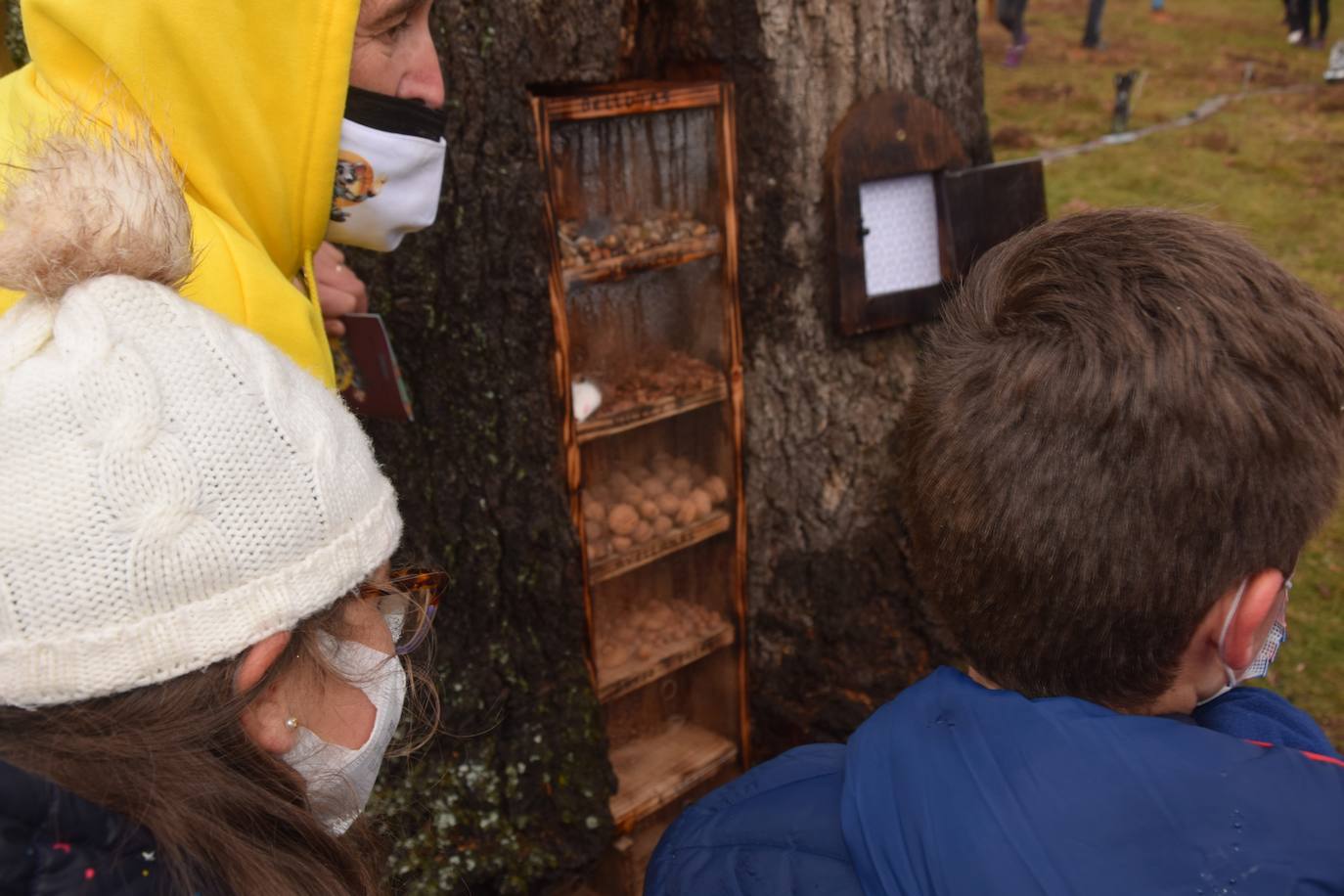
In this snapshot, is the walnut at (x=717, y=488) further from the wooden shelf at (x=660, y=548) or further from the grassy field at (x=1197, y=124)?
the grassy field at (x=1197, y=124)

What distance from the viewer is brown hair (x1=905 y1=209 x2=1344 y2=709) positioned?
1.01 m

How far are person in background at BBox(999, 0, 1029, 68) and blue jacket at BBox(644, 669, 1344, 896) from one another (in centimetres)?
583

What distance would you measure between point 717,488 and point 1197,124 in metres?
4.61

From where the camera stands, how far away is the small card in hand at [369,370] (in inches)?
70.6

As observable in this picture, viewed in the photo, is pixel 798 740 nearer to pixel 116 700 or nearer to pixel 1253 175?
pixel 116 700

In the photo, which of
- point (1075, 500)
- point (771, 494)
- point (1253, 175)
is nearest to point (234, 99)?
point (1075, 500)

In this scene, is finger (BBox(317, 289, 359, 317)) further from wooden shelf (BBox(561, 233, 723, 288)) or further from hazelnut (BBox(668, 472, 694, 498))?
hazelnut (BBox(668, 472, 694, 498))

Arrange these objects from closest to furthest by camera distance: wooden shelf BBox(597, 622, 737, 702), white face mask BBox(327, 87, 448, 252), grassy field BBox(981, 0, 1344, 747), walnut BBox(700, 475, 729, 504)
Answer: white face mask BBox(327, 87, 448, 252)
wooden shelf BBox(597, 622, 737, 702)
walnut BBox(700, 475, 729, 504)
grassy field BBox(981, 0, 1344, 747)

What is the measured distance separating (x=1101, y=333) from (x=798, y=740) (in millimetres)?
2288

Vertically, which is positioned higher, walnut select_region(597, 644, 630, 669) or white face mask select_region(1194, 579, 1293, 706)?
white face mask select_region(1194, 579, 1293, 706)

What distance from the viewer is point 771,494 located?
2857 mm

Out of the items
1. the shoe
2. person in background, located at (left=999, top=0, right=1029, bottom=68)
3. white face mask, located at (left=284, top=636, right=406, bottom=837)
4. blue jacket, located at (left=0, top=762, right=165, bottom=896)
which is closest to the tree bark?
white face mask, located at (left=284, top=636, right=406, bottom=837)

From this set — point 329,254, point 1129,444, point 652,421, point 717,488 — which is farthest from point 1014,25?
point 1129,444

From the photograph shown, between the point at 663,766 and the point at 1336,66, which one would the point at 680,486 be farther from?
the point at 1336,66
